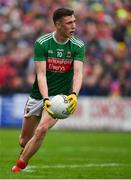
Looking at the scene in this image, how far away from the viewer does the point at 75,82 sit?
10.3 metres

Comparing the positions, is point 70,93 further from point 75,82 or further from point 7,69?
point 7,69

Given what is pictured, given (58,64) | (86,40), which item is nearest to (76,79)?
(58,64)

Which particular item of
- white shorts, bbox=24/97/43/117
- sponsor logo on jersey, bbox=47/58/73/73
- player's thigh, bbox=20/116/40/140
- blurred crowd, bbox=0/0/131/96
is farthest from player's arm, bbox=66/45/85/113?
blurred crowd, bbox=0/0/131/96

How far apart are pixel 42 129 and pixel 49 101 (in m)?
0.41

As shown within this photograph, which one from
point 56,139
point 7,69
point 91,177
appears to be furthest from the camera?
point 7,69

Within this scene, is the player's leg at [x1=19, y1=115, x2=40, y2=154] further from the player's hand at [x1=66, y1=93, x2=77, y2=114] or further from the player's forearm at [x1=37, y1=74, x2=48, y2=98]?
the player's hand at [x1=66, y1=93, x2=77, y2=114]

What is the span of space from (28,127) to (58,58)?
1.16m

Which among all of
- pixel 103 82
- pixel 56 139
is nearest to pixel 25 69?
pixel 103 82

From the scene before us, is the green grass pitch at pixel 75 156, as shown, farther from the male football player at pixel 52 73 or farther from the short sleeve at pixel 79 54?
the short sleeve at pixel 79 54

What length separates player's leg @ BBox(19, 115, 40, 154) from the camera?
425 inches

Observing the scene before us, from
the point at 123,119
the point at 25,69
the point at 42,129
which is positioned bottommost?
the point at 123,119

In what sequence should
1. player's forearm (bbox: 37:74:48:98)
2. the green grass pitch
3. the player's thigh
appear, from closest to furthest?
1. player's forearm (bbox: 37:74:48:98)
2. the green grass pitch
3. the player's thigh

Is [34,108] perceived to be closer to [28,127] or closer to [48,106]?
[28,127]

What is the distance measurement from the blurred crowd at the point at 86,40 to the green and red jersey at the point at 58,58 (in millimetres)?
11564
